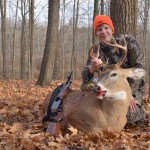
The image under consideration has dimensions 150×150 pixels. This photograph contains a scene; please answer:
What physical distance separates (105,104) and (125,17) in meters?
2.95

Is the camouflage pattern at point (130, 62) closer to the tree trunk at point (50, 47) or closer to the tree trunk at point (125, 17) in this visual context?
the tree trunk at point (125, 17)

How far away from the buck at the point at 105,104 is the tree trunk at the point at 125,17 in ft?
7.32

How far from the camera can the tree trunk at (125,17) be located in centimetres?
744

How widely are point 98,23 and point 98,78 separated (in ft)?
3.73

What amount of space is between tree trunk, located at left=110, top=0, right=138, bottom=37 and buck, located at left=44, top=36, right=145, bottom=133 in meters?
2.23

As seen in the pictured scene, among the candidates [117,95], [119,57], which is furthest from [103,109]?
[119,57]

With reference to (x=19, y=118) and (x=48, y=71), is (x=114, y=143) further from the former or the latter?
(x=48, y=71)

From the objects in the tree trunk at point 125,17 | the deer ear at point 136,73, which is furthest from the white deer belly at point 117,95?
the tree trunk at point 125,17

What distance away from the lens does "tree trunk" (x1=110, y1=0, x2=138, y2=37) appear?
7.44m

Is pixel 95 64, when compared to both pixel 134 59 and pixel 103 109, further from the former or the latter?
pixel 134 59

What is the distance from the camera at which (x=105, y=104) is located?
5.10 m

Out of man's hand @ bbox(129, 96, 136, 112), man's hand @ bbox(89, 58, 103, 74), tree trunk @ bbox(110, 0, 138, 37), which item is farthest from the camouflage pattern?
tree trunk @ bbox(110, 0, 138, 37)

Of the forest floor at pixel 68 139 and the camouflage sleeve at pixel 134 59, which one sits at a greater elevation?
the camouflage sleeve at pixel 134 59

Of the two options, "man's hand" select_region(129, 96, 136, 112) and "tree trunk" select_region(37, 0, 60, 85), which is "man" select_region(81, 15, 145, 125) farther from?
"tree trunk" select_region(37, 0, 60, 85)
